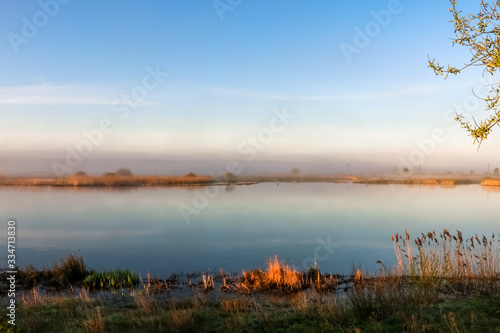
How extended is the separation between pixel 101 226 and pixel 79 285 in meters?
18.4

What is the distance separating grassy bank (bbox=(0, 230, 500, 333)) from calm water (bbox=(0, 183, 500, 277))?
243 centimetres

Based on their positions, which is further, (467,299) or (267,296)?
(267,296)

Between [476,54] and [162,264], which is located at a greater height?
[476,54]

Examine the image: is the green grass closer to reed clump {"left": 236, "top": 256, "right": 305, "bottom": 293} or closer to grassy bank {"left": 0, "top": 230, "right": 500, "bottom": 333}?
grassy bank {"left": 0, "top": 230, "right": 500, "bottom": 333}

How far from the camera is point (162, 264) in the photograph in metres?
16.9

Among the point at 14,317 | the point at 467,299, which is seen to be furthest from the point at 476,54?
the point at 14,317

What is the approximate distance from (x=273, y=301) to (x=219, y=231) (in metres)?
17.3

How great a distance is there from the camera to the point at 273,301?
10.4m

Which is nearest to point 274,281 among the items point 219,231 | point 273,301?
point 273,301

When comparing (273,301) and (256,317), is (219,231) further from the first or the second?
(256,317)

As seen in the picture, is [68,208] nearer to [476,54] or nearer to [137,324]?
[137,324]

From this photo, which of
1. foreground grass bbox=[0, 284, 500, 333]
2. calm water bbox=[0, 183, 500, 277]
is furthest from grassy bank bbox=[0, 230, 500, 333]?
calm water bbox=[0, 183, 500, 277]

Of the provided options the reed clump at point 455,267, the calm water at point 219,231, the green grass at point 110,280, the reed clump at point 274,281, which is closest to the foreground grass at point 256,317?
the reed clump at point 455,267

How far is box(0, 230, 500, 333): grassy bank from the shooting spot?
298 inches
